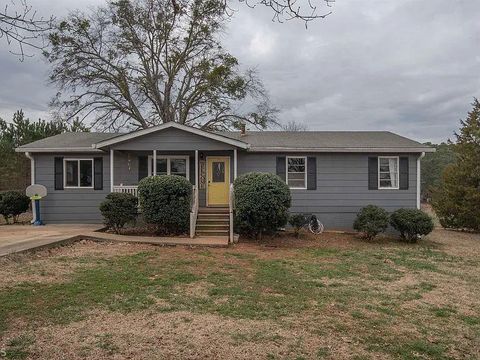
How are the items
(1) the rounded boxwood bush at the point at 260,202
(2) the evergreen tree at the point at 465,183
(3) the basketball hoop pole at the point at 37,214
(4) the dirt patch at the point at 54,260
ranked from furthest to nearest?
(2) the evergreen tree at the point at 465,183
(3) the basketball hoop pole at the point at 37,214
(1) the rounded boxwood bush at the point at 260,202
(4) the dirt patch at the point at 54,260

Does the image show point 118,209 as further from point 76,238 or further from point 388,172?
point 388,172

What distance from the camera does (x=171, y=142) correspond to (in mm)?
13781

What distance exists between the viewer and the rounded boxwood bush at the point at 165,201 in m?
11.5

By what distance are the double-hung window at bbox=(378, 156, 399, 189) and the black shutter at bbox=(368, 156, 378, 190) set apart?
170 mm

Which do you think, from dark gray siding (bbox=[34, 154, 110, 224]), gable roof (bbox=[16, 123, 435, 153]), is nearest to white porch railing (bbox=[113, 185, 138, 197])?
dark gray siding (bbox=[34, 154, 110, 224])

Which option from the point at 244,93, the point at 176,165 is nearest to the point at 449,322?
the point at 176,165

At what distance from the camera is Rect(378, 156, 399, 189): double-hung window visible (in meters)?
14.8

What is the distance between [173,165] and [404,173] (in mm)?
8408

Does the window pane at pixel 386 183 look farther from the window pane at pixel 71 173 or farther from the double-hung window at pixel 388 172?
the window pane at pixel 71 173

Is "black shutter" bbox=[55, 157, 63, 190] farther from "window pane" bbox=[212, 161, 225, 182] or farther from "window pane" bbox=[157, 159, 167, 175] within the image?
"window pane" bbox=[212, 161, 225, 182]

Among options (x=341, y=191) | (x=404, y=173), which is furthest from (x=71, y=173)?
(x=404, y=173)

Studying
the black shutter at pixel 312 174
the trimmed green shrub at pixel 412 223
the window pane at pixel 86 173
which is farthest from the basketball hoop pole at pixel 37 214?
the trimmed green shrub at pixel 412 223

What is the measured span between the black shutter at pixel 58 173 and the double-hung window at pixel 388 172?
11.4 metres

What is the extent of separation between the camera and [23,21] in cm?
342
